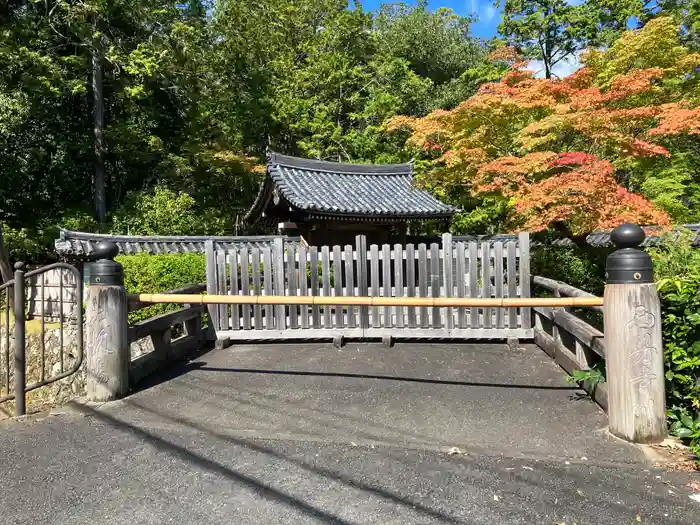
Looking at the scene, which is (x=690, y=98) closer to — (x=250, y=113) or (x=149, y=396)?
(x=149, y=396)

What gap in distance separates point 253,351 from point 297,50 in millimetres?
20328

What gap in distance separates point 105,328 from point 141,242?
9954 mm

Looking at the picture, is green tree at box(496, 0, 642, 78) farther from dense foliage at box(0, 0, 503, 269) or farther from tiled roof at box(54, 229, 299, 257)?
tiled roof at box(54, 229, 299, 257)

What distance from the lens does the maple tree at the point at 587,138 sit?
27.6 ft

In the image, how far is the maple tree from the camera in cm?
841

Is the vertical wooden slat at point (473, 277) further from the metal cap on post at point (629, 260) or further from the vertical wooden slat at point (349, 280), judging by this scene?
the metal cap on post at point (629, 260)

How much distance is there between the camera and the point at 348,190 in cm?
1120

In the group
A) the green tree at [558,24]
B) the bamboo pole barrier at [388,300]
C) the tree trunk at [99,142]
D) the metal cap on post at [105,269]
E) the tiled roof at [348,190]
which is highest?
the green tree at [558,24]

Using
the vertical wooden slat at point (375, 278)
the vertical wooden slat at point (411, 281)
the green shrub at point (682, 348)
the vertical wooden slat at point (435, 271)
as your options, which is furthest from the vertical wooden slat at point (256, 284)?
the green shrub at point (682, 348)

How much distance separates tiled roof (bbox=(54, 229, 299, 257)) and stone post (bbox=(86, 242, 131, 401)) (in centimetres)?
750

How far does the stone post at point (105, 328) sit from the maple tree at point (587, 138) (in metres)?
7.11

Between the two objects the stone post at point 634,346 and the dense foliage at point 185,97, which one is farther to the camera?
the dense foliage at point 185,97

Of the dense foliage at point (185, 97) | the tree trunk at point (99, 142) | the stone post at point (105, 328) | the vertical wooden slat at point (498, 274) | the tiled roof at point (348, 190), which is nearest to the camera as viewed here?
the stone post at point (105, 328)

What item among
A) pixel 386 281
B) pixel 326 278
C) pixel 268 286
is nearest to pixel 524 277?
pixel 386 281
